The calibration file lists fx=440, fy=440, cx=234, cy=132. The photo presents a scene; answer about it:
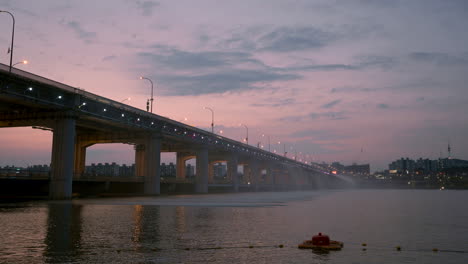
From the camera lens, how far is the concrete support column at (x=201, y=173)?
121 m

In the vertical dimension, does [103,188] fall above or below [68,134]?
below

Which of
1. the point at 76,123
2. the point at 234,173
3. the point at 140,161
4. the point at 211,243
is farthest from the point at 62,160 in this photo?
the point at 234,173

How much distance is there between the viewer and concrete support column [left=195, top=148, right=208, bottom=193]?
12075 cm

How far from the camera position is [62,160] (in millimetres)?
63250

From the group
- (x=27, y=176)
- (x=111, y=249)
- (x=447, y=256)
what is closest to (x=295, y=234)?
(x=447, y=256)

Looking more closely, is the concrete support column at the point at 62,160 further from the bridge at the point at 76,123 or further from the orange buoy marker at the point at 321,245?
the orange buoy marker at the point at 321,245

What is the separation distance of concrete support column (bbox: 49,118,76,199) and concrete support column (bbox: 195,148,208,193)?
58996 millimetres

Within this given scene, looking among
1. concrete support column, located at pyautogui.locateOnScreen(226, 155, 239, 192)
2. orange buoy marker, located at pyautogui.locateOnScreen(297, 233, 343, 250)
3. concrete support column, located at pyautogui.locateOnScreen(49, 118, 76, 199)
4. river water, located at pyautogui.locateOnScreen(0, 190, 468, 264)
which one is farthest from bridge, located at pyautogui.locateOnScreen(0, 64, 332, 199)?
orange buoy marker, located at pyautogui.locateOnScreen(297, 233, 343, 250)

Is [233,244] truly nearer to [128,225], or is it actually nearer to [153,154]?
[128,225]

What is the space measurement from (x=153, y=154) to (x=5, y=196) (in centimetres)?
2950

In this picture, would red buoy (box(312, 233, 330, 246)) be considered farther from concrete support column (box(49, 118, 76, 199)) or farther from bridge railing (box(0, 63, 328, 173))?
concrete support column (box(49, 118, 76, 199))

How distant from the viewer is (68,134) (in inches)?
2500

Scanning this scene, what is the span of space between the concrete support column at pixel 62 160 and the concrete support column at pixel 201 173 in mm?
58996

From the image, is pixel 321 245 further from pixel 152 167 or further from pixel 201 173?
pixel 201 173
